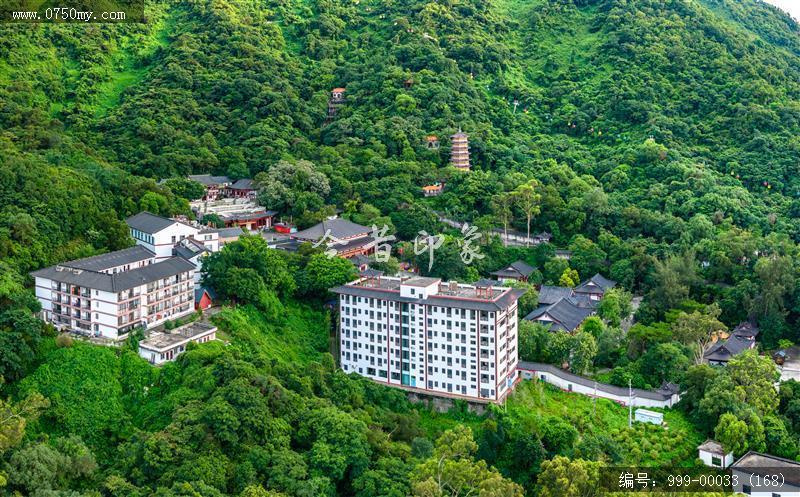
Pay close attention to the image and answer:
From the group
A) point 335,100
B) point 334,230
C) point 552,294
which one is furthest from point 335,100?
point 552,294

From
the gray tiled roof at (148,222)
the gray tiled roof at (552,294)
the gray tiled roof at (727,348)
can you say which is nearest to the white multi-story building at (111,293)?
the gray tiled roof at (148,222)

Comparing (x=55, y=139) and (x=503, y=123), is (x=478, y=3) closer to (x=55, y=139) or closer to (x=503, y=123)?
(x=503, y=123)

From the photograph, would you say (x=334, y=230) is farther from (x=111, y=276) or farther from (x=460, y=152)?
(x=460, y=152)

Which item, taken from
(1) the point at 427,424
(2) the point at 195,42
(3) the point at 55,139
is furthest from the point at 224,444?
(2) the point at 195,42

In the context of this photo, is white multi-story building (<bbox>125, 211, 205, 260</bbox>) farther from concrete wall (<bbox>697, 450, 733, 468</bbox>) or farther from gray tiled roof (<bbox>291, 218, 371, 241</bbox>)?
concrete wall (<bbox>697, 450, 733, 468</bbox>)

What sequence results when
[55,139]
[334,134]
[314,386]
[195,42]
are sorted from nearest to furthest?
[314,386] < [55,139] < [334,134] < [195,42]

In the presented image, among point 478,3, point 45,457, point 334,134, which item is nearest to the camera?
point 45,457

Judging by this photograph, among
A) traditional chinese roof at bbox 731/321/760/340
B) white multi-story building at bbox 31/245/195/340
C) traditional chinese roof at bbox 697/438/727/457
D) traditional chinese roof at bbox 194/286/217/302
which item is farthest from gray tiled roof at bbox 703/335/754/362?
white multi-story building at bbox 31/245/195/340

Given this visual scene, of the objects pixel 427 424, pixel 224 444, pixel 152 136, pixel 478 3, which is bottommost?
pixel 427 424
